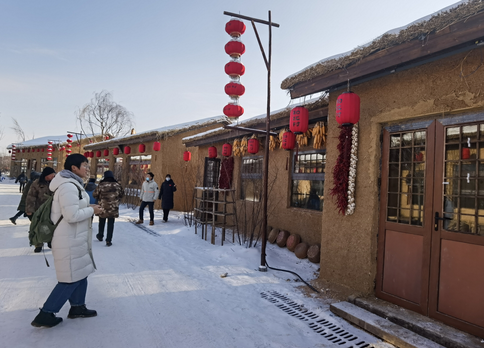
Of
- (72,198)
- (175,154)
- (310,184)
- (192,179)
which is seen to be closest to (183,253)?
(310,184)

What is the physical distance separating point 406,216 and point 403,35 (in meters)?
2.34

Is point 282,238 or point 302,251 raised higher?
point 282,238

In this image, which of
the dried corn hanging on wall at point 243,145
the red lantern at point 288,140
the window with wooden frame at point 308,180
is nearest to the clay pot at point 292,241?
the window with wooden frame at point 308,180

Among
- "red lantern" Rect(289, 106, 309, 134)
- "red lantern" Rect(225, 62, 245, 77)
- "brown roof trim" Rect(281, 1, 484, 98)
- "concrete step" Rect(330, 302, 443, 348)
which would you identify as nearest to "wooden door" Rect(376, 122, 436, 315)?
"concrete step" Rect(330, 302, 443, 348)

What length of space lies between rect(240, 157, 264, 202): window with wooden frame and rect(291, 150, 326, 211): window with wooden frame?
124 centimetres

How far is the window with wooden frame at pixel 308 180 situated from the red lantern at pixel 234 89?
220 cm

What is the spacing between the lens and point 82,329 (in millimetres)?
3197

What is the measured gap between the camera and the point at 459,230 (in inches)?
135

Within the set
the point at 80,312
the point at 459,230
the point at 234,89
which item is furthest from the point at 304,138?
the point at 80,312

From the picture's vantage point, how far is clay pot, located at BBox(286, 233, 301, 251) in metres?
6.72

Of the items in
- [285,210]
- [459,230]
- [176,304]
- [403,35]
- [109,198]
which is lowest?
[176,304]

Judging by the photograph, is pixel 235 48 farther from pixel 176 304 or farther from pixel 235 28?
pixel 176 304

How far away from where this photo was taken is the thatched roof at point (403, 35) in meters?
3.12

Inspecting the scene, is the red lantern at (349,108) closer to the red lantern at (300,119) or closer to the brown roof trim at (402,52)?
the brown roof trim at (402,52)
